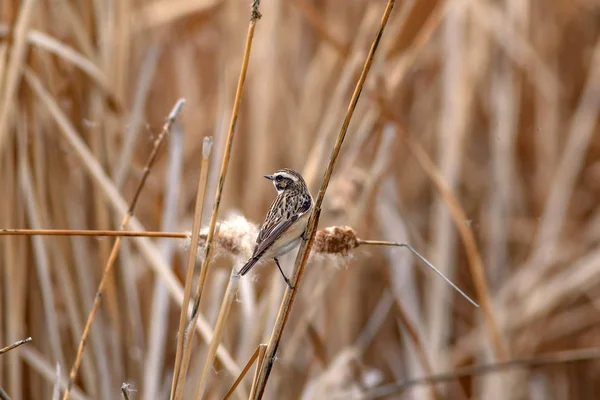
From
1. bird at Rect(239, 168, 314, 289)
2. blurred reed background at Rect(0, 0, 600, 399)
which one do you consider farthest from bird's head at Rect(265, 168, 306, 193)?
blurred reed background at Rect(0, 0, 600, 399)

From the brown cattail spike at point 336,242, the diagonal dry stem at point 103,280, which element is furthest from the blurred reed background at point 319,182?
the diagonal dry stem at point 103,280

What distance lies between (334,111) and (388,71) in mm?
425

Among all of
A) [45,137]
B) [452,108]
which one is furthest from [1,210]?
[452,108]

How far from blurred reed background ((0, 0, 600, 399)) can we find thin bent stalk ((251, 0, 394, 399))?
13cm

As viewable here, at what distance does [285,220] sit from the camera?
90cm

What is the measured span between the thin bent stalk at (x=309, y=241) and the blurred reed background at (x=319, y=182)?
130 mm

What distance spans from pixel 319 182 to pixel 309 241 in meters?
0.96

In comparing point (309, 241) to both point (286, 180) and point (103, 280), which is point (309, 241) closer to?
point (286, 180)

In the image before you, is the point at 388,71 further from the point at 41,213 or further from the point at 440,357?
the point at 41,213

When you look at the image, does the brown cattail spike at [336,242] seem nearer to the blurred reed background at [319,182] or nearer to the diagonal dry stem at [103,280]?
the blurred reed background at [319,182]

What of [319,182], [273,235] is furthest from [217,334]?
[319,182]

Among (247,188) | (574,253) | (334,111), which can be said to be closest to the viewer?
(334,111)

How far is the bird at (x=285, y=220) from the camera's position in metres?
0.87

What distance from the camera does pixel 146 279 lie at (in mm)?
2129
